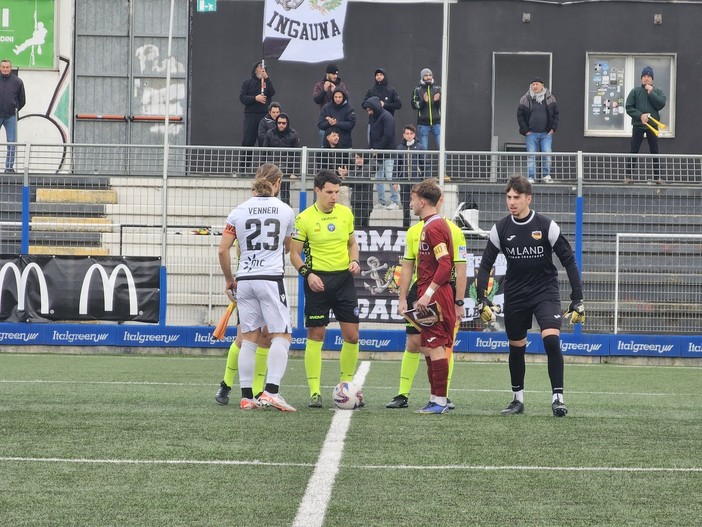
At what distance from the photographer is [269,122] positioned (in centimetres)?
2078

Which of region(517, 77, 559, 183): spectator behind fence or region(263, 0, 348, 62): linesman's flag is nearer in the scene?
region(517, 77, 559, 183): spectator behind fence

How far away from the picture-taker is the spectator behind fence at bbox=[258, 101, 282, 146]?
811 inches

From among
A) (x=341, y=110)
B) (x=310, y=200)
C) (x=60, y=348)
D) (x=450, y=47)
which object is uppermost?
(x=450, y=47)

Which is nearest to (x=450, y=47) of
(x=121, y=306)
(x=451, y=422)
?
(x=121, y=306)

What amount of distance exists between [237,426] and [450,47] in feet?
57.6

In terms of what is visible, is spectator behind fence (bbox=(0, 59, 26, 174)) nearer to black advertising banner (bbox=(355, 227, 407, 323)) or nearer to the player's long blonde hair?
black advertising banner (bbox=(355, 227, 407, 323))

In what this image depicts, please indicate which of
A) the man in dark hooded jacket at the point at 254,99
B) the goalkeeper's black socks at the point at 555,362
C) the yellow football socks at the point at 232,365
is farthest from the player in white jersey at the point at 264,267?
the man in dark hooded jacket at the point at 254,99

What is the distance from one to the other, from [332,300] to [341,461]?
3491 mm

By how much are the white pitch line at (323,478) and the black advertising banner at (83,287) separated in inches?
361

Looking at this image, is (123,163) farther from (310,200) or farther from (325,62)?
(325,62)

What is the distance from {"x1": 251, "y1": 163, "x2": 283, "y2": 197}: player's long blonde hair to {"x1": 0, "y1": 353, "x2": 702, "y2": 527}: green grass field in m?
1.78

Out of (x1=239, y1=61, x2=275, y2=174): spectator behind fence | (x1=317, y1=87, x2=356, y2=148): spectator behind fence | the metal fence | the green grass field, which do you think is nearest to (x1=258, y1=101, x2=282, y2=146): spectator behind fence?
(x1=317, y1=87, x2=356, y2=148): spectator behind fence

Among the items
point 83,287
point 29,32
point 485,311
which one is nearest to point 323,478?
point 485,311

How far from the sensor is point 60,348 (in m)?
18.7
